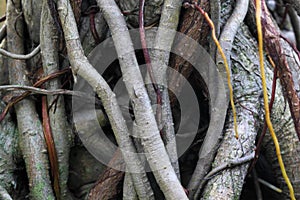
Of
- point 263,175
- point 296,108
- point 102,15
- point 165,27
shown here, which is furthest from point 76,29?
point 263,175

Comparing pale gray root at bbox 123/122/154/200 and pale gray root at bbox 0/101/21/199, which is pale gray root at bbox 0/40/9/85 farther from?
pale gray root at bbox 123/122/154/200

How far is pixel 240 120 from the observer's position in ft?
3.07

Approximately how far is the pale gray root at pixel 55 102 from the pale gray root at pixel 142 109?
0.44ft

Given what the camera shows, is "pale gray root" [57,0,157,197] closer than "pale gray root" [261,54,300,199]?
Yes

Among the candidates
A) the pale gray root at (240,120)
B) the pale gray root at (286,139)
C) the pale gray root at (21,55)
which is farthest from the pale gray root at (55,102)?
the pale gray root at (286,139)

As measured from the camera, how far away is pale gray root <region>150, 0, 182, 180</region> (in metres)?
0.89

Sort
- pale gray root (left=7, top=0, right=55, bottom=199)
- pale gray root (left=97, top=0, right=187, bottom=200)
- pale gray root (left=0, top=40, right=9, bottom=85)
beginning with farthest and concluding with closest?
pale gray root (left=0, top=40, right=9, bottom=85)
pale gray root (left=7, top=0, right=55, bottom=199)
pale gray root (left=97, top=0, right=187, bottom=200)

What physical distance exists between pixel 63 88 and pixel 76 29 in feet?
0.50

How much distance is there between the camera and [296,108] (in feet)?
2.85

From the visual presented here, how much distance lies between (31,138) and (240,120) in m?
0.45

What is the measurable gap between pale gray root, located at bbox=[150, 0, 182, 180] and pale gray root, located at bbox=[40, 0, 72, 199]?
219 mm

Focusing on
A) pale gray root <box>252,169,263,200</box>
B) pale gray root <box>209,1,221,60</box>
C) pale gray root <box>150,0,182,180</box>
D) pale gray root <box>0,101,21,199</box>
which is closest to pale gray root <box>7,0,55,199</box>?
pale gray root <box>0,101,21,199</box>

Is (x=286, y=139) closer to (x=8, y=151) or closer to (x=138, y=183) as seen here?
(x=138, y=183)

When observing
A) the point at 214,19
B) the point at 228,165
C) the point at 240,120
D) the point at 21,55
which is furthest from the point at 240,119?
the point at 21,55
